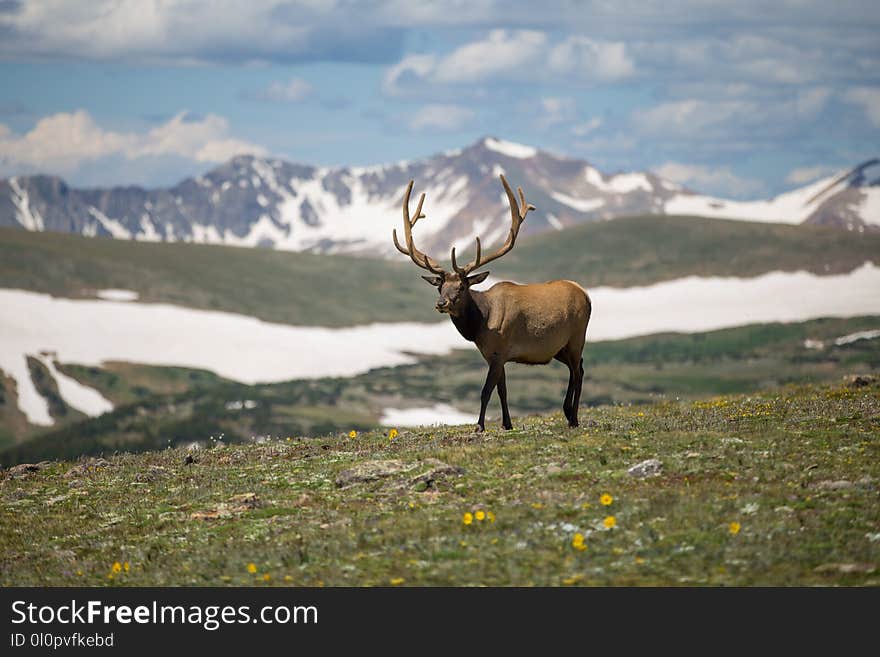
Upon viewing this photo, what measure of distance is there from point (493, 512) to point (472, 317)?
871 cm

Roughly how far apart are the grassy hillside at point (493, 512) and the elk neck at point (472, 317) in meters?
2.36

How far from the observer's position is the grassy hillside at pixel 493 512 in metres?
16.6

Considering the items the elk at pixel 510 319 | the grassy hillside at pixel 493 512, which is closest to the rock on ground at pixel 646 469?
the grassy hillside at pixel 493 512

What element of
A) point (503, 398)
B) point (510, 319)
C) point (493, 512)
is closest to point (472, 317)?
point (510, 319)

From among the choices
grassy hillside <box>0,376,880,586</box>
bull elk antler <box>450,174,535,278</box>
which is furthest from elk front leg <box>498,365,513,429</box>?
bull elk antler <box>450,174,535,278</box>

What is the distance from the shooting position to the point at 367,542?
18.3 m

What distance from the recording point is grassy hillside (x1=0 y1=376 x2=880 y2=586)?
1656 cm

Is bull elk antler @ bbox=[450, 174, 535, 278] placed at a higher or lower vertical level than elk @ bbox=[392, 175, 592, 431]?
higher

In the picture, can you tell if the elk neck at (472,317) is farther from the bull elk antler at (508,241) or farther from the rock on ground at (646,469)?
the rock on ground at (646,469)

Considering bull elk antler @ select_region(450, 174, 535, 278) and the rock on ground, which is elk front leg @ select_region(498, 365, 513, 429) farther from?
the rock on ground

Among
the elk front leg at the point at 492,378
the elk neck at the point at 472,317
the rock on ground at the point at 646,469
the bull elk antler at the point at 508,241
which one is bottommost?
the rock on ground at the point at 646,469

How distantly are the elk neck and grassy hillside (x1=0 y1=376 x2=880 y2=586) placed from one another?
2.36 metres

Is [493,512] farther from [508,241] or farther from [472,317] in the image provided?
[508,241]
